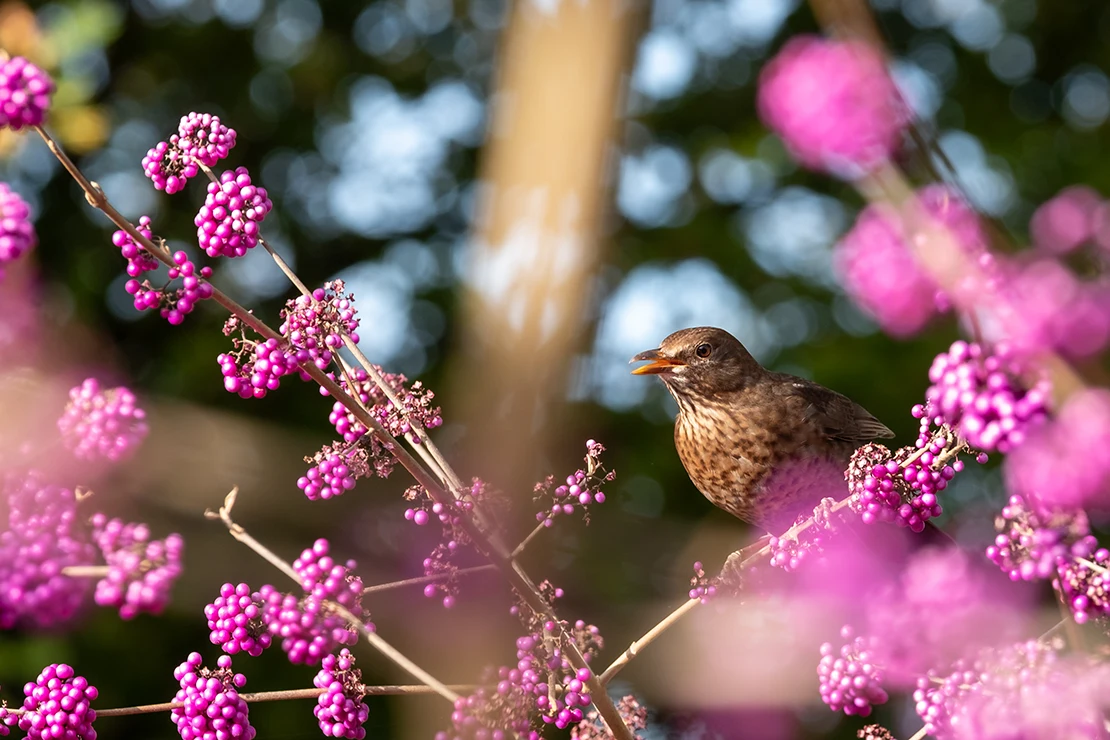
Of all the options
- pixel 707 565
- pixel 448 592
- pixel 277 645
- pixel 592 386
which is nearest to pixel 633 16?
pixel 448 592

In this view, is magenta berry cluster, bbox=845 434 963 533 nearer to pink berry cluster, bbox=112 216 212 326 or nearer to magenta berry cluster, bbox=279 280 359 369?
magenta berry cluster, bbox=279 280 359 369

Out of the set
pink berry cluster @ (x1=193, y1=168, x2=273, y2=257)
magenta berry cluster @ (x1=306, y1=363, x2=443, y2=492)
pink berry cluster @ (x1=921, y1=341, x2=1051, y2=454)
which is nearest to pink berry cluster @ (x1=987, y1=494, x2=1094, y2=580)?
pink berry cluster @ (x1=921, y1=341, x2=1051, y2=454)

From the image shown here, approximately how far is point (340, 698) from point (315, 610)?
19cm

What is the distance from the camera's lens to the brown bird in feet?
8.10

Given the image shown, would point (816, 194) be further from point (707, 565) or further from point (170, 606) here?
point (170, 606)

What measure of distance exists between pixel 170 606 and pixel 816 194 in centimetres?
329

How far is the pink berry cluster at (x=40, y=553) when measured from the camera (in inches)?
48.9

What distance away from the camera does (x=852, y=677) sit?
144 cm

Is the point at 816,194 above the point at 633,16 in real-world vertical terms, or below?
above

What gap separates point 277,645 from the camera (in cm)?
387

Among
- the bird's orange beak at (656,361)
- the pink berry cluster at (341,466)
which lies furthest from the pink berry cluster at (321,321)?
the bird's orange beak at (656,361)

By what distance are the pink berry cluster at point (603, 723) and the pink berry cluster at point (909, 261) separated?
72cm

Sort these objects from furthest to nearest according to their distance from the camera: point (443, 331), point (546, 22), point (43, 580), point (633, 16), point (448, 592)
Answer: point (443, 331), point (546, 22), point (633, 16), point (448, 592), point (43, 580)

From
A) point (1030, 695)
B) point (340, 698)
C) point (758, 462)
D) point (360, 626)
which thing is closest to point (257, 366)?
point (360, 626)
